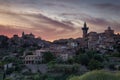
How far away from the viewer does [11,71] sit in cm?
4197

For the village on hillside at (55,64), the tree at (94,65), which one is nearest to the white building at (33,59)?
the village on hillside at (55,64)

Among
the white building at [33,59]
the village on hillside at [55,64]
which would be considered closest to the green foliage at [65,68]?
the village on hillside at [55,64]

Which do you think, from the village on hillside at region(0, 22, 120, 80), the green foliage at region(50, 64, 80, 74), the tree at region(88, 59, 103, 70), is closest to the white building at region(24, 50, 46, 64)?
the village on hillside at region(0, 22, 120, 80)

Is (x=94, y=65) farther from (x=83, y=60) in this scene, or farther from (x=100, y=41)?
(x=100, y=41)

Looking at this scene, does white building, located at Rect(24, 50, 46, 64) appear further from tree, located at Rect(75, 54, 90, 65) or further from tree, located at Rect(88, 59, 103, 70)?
tree, located at Rect(88, 59, 103, 70)

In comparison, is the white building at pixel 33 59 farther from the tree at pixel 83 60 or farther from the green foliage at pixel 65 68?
the green foliage at pixel 65 68

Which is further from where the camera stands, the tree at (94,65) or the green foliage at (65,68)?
the tree at (94,65)

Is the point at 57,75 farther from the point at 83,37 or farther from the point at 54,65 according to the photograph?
the point at 83,37

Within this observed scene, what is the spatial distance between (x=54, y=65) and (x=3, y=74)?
→ 226 inches

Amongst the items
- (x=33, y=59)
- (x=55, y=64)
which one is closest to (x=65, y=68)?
(x=55, y=64)

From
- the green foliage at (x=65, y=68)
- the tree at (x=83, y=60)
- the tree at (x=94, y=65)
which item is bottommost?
the green foliage at (x=65, y=68)

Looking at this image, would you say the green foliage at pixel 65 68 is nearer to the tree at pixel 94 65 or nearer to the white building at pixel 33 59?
the tree at pixel 94 65

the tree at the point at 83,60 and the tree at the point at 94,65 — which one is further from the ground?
the tree at the point at 83,60

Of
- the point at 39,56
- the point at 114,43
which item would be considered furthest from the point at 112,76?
the point at 114,43
